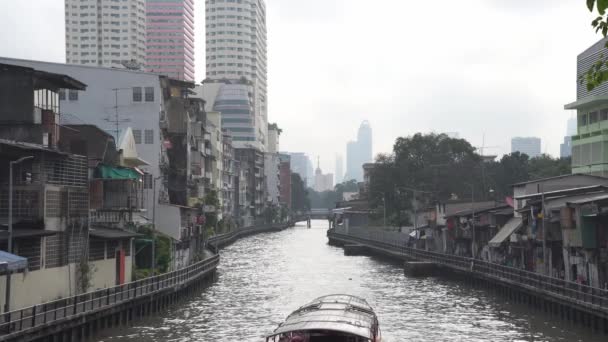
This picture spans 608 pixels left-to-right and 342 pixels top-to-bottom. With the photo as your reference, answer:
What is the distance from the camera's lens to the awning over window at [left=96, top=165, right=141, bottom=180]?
61.9m

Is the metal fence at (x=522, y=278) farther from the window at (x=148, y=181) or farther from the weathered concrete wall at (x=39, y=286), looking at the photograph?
the window at (x=148, y=181)

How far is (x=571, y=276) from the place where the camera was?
64250 mm

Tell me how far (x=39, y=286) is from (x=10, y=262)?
767 cm

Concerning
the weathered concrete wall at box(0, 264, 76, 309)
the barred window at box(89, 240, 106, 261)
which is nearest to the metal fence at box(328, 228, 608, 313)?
the barred window at box(89, 240, 106, 261)

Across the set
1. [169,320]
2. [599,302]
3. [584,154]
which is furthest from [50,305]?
[584,154]

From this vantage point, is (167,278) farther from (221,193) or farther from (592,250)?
(221,193)

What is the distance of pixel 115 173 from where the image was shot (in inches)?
2478

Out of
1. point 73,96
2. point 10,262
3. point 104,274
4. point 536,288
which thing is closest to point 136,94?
point 73,96

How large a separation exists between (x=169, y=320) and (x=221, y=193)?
13064cm

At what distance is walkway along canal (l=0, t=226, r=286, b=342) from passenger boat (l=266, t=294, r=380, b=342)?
10.2 meters

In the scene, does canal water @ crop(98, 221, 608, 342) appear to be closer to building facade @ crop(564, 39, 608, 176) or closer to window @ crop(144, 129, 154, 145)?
window @ crop(144, 129, 154, 145)

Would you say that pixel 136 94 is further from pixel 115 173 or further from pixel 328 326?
pixel 328 326

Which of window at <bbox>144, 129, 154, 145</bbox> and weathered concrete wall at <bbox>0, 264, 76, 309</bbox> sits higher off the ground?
window at <bbox>144, 129, 154, 145</bbox>

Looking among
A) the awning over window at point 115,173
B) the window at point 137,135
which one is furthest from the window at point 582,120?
the awning over window at point 115,173
